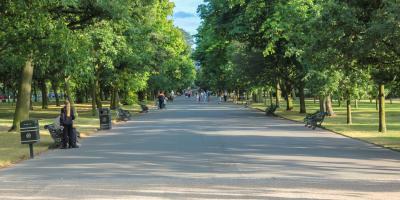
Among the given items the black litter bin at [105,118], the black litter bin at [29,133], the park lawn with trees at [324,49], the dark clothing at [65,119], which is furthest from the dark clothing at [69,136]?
the black litter bin at [105,118]

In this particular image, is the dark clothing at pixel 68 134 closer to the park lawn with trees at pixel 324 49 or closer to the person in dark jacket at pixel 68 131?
the person in dark jacket at pixel 68 131

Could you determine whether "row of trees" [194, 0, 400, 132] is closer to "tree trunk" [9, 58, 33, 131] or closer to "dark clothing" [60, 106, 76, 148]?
"dark clothing" [60, 106, 76, 148]

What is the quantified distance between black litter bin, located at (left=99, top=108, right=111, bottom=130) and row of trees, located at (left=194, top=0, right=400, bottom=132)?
31.1 ft

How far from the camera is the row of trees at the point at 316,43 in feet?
57.0

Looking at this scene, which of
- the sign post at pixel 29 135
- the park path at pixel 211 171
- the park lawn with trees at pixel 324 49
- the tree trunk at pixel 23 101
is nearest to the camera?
the park path at pixel 211 171

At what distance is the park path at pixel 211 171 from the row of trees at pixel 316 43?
9.46ft

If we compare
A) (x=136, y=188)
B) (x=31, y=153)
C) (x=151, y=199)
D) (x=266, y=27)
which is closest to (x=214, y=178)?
(x=136, y=188)

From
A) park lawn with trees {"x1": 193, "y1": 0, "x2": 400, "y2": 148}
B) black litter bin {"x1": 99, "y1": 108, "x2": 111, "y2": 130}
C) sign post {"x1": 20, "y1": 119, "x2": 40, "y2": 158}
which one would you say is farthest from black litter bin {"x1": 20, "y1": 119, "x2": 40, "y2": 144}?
black litter bin {"x1": 99, "y1": 108, "x2": 111, "y2": 130}

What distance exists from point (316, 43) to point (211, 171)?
7.73m

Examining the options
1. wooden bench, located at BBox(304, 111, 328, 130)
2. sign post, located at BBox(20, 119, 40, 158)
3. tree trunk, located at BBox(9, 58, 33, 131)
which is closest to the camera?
sign post, located at BBox(20, 119, 40, 158)

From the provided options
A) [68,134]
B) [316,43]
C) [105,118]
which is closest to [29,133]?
[68,134]

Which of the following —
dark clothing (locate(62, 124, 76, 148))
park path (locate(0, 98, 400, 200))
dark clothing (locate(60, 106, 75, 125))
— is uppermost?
dark clothing (locate(60, 106, 75, 125))

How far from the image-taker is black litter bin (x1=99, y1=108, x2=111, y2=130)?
28.6m

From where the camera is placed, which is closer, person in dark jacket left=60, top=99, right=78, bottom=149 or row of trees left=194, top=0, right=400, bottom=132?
row of trees left=194, top=0, right=400, bottom=132
